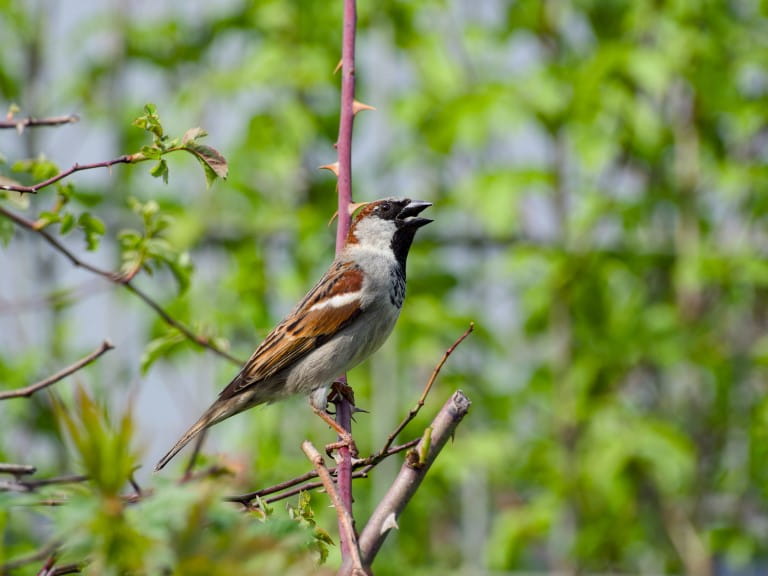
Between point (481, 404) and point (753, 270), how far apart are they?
1.33 metres

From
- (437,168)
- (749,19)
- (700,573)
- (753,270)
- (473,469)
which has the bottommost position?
(700,573)

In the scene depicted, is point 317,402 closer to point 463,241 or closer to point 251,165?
point 251,165

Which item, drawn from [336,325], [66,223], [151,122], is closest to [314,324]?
[336,325]

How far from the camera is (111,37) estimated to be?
493cm

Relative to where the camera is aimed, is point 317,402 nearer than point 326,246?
Yes

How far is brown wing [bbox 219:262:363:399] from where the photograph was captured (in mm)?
2535

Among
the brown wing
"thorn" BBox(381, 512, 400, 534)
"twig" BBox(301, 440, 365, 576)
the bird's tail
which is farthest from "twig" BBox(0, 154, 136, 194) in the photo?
the brown wing

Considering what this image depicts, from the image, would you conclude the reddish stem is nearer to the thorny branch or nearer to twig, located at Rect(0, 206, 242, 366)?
the thorny branch

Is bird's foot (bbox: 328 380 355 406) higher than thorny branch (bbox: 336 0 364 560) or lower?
lower

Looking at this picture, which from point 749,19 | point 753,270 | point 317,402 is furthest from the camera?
point 749,19

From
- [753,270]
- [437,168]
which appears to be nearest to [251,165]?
[437,168]

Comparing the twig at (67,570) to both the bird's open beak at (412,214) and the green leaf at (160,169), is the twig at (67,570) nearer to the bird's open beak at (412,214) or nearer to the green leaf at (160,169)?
the green leaf at (160,169)

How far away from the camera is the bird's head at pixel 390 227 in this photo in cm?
262

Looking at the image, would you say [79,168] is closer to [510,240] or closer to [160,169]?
[160,169]
